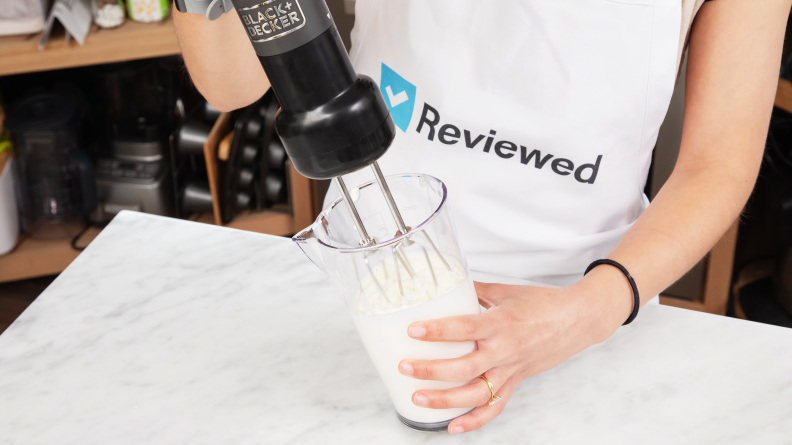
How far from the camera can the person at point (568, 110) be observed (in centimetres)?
70

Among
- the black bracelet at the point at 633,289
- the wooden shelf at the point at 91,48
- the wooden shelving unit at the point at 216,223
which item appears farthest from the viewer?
the wooden shelving unit at the point at 216,223

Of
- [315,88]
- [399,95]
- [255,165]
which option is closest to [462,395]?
[315,88]

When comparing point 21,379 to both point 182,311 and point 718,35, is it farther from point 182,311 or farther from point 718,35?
point 718,35

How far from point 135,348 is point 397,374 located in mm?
287

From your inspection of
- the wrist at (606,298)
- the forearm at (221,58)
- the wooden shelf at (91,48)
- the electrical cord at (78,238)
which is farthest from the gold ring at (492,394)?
the electrical cord at (78,238)

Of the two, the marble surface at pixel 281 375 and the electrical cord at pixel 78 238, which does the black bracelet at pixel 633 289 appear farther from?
the electrical cord at pixel 78 238

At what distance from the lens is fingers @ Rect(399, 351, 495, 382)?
51 cm

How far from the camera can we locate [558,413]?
0.56 m

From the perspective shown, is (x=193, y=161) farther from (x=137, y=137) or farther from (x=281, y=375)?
(x=281, y=375)

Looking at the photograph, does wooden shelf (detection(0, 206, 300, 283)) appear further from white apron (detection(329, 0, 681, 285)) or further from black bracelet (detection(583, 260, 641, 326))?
black bracelet (detection(583, 260, 641, 326))

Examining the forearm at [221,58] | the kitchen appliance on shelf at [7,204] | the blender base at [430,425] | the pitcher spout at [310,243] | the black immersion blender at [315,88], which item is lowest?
the kitchen appliance on shelf at [7,204]

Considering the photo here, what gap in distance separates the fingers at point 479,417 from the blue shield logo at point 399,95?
0.37m

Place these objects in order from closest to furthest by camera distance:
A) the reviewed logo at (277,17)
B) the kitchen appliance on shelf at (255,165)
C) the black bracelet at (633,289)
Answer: the reviewed logo at (277,17) < the black bracelet at (633,289) < the kitchen appliance on shelf at (255,165)

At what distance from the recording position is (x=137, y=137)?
165 centimetres
